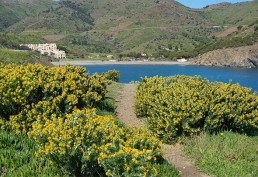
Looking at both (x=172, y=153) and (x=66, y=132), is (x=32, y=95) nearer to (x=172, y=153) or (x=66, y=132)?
(x=66, y=132)

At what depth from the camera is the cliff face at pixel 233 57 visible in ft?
437

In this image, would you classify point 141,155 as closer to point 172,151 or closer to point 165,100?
point 172,151

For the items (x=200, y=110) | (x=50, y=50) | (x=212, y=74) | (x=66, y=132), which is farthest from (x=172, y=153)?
(x=50, y=50)

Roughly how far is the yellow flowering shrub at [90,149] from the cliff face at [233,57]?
137337mm

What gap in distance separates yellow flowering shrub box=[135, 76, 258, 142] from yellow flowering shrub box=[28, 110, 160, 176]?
3904 mm

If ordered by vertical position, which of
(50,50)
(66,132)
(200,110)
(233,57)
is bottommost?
(200,110)

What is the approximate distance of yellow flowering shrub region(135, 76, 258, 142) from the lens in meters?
9.33

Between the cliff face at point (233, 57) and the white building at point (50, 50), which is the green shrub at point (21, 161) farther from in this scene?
the white building at point (50, 50)

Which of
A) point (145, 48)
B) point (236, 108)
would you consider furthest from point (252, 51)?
point (236, 108)

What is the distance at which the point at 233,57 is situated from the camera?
461 feet

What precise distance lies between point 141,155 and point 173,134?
15.4ft

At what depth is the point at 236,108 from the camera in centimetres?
1025

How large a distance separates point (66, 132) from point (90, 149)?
480 mm

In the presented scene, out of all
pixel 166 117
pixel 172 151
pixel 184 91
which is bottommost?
pixel 172 151
